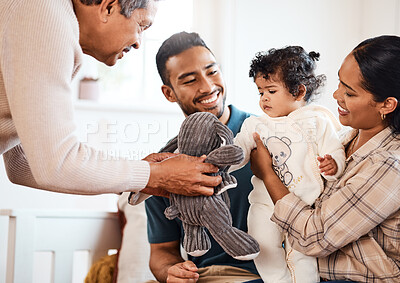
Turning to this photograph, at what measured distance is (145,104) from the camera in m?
2.99

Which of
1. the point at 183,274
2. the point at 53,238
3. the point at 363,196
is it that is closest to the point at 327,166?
the point at 363,196

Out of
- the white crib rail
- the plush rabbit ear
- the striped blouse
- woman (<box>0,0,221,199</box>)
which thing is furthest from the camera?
the white crib rail

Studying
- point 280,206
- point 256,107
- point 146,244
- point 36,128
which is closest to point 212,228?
point 280,206

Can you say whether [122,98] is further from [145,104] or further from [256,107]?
[256,107]

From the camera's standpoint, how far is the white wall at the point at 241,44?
2.84 meters

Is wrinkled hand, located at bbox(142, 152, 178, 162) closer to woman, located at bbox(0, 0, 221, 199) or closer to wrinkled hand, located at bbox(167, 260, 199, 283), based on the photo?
woman, located at bbox(0, 0, 221, 199)

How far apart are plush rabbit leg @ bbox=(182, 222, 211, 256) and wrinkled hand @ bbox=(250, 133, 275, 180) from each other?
0.25 m

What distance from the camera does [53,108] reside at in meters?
1.10

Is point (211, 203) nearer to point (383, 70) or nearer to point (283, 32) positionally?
point (383, 70)

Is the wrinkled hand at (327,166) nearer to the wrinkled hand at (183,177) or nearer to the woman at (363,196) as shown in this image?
the woman at (363,196)

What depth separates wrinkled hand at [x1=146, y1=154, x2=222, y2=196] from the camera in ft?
4.21

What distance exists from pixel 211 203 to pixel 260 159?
0.80 ft

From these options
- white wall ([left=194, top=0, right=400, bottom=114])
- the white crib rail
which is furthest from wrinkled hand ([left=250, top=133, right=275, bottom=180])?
white wall ([left=194, top=0, right=400, bottom=114])

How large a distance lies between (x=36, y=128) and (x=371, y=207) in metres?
0.80
